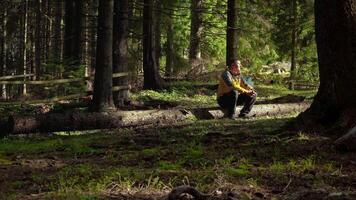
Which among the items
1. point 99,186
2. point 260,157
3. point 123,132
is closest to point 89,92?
point 123,132

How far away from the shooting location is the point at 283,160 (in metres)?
7.35

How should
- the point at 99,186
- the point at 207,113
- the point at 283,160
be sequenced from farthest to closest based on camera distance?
the point at 207,113, the point at 283,160, the point at 99,186

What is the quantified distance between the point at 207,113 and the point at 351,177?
7923mm

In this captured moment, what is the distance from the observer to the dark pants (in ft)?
45.8

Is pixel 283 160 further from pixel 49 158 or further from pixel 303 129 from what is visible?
pixel 49 158

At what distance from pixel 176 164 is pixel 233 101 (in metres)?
6.88

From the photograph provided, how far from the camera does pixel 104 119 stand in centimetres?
1227

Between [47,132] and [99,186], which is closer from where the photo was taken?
[99,186]

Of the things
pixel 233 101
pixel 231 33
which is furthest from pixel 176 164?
pixel 231 33

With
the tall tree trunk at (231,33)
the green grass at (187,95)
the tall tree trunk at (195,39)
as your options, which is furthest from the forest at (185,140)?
the tall tree trunk at (195,39)

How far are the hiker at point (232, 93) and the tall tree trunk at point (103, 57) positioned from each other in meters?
2.87

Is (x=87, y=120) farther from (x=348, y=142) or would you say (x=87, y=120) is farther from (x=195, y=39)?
(x=195, y=39)

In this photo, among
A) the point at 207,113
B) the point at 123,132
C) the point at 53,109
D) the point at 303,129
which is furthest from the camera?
the point at 53,109

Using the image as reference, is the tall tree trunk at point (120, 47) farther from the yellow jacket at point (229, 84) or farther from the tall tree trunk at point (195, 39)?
the tall tree trunk at point (195, 39)
